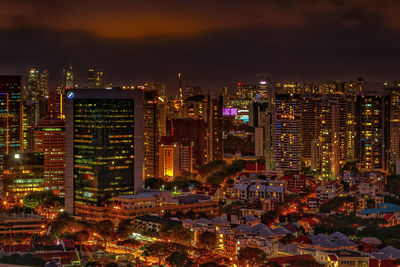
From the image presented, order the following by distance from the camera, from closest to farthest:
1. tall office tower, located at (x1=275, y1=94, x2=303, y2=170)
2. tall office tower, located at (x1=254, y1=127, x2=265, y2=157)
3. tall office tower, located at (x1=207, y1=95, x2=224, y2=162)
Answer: tall office tower, located at (x1=275, y1=94, x2=303, y2=170)
tall office tower, located at (x1=207, y1=95, x2=224, y2=162)
tall office tower, located at (x1=254, y1=127, x2=265, y2=157)

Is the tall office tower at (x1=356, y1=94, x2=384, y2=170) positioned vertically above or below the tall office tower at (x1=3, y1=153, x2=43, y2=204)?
above

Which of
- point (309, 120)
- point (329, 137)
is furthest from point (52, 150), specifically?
point (309, 120)

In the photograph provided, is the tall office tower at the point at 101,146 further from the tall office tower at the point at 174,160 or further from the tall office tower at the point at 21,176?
the tall office tower at the point at 174,160

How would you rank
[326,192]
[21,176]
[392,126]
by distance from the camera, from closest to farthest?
[326,192] < [21,176] < [392,126]

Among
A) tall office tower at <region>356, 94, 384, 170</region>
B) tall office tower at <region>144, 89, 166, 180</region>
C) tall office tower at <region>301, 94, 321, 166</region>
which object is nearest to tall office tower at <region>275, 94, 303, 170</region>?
tall office tower at <region>301, 94, 321, 166</region>

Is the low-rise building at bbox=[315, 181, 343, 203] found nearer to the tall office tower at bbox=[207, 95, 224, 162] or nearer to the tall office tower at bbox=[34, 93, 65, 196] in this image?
the tall office tower at bbox=[34, 93, 65, 196]

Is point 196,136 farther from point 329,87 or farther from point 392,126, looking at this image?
point 329,87

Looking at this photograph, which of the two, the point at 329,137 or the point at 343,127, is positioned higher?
the point at 343,127

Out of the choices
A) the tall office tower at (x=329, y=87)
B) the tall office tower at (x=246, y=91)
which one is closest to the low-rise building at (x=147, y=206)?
the tall office tower at (x=329, y=87)
